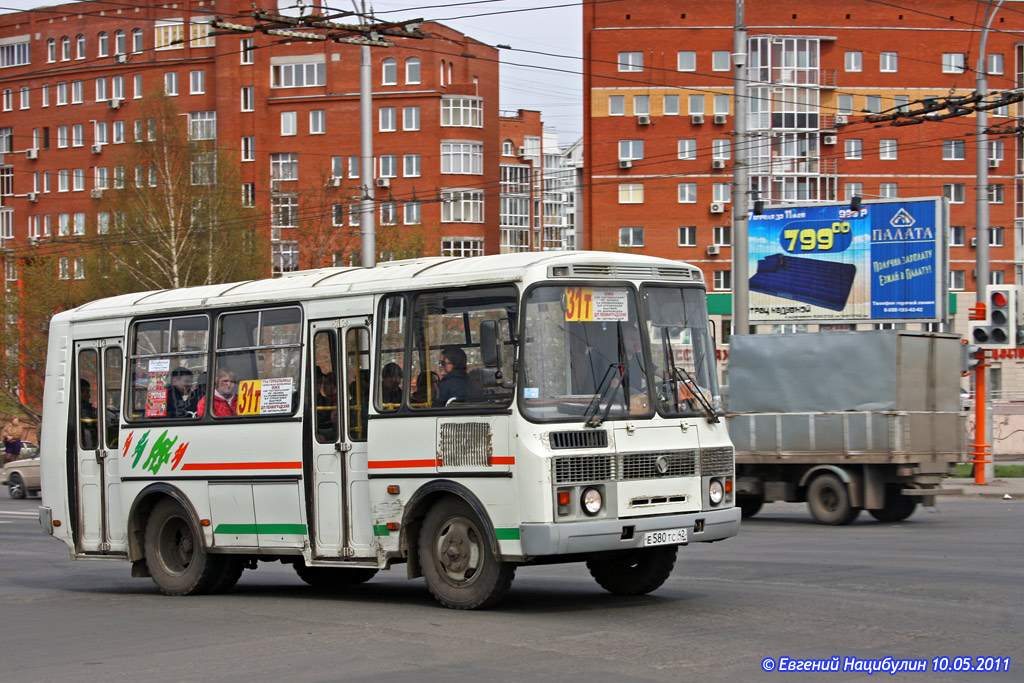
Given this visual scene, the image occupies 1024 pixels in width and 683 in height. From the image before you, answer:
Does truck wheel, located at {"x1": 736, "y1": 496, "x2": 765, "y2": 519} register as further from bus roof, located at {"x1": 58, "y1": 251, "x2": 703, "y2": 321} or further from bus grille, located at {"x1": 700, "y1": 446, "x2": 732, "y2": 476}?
bus roof, located at {"x1": 58, "y1": 251, "x2": 703, "y2": 321}

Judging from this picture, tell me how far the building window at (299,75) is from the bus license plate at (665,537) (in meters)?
69.7

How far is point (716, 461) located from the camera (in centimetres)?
1116

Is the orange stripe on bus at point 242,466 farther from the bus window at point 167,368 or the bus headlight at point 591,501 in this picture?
the bus headlight at point 591,501

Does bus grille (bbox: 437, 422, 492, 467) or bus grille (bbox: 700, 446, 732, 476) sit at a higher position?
bus grille (bbox: 437, 422, 492, 467)

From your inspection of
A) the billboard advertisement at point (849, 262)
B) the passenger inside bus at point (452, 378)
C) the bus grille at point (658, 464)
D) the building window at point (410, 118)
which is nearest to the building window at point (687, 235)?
the building window at point (410, 118)

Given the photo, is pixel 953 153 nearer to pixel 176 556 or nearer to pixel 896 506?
pixel 896 506

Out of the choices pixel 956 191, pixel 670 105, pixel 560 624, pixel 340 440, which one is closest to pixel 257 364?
pixel 340 440

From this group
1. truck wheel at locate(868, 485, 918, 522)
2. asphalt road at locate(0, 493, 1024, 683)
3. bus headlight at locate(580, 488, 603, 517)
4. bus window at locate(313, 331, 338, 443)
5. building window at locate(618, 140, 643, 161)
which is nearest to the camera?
asphalt road at locate(0, 493, 1024, 683)

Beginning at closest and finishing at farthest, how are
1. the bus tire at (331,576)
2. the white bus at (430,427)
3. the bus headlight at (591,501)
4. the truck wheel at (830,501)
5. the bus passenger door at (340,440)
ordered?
the bus headlight at (591,501) → the white bus at (430,427) → the bus passenger door at (340,440) → the bus tire at (331,576) → the truck wheel at (830,501)

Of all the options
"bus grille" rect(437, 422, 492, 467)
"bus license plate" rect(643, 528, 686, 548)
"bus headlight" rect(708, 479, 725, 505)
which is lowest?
"bus license plate" rect(643, 528, 686, 548)

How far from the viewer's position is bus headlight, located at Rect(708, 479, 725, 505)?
11086 millimetres

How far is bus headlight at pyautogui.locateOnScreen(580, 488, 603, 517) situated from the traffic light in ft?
58.0

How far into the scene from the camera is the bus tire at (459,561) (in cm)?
1055

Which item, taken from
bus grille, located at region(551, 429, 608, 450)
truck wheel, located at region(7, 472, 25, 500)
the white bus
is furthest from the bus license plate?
truck wheel, located at region(7, 472, 25, 500)
